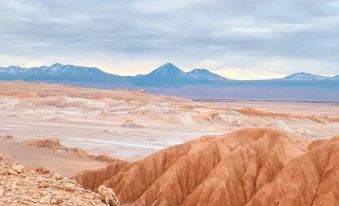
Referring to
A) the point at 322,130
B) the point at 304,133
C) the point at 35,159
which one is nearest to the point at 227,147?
the point at 35,159

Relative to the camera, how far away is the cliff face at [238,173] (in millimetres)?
28094

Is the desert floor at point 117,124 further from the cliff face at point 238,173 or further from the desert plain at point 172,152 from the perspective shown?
the cliff face at point 238,173

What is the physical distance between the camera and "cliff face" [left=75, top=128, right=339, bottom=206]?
28094 mm

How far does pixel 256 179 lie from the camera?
2997 centimetres

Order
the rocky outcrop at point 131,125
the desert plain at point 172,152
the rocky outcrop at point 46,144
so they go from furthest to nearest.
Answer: the rocky outcrop at point 131,125 < the rocky outcrop at point 46,144 < the desert plain at point 172,152

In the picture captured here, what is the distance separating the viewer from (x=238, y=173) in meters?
30.2

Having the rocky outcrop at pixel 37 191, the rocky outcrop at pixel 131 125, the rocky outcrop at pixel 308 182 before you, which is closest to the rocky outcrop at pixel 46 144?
the rocky outcrop at pixel 131 125

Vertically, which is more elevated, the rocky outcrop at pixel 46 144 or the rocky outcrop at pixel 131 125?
the rocky outcrop at pixel 46 144

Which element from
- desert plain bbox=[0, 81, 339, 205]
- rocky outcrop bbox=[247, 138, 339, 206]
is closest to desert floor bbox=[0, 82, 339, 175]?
desert plain bbox=[0, 81, 339, 205]

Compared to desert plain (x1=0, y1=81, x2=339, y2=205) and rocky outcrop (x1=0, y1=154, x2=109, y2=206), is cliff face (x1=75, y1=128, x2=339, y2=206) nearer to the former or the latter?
desert plain (x1=0, y1=81, x2=339, y2=205)

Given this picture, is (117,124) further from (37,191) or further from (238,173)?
(37,191)

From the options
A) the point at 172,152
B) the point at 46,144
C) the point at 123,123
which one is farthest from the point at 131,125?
the point at 172,152

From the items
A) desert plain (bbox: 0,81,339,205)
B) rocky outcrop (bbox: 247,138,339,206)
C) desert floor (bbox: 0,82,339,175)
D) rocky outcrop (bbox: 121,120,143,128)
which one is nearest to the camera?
rocky outcrop (bbox: 247,138,339,206)

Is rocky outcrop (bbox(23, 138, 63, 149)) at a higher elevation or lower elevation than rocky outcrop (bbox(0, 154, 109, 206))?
lower
